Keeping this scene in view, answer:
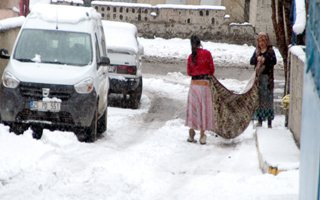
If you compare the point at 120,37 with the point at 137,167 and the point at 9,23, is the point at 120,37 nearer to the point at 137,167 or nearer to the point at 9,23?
the point at 9,23

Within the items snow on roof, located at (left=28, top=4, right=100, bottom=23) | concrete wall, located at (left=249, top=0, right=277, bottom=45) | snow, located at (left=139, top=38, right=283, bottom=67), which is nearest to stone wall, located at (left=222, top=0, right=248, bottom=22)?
concrete wall, located at (left=249, top=0, right=277, bottom=45)

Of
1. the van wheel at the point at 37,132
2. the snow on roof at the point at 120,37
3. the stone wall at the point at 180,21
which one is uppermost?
the snow on roof at the point at 120,37

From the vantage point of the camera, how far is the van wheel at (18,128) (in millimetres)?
14180

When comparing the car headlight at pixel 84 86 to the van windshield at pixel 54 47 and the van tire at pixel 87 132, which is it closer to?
the van tire at pixel 87 132

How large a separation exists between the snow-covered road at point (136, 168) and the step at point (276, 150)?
197 mm

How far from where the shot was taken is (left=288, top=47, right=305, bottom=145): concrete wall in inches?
491

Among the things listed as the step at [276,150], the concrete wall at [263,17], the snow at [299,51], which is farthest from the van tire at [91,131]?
the concrete wall at [263,17]

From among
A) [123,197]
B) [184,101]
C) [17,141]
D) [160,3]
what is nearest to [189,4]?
[160,3]

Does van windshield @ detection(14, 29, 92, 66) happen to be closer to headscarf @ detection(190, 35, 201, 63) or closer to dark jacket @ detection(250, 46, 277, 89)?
headscarf @ detection(190, 35, 201, 63)

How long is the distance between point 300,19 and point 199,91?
200 centimetres

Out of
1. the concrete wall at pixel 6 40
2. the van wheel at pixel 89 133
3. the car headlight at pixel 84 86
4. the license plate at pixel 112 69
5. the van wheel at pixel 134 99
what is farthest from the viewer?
the van wheel at pixel 134 99

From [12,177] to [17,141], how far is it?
2.22 meters

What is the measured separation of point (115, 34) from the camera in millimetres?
21906

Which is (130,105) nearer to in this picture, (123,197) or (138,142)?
(138,142)
